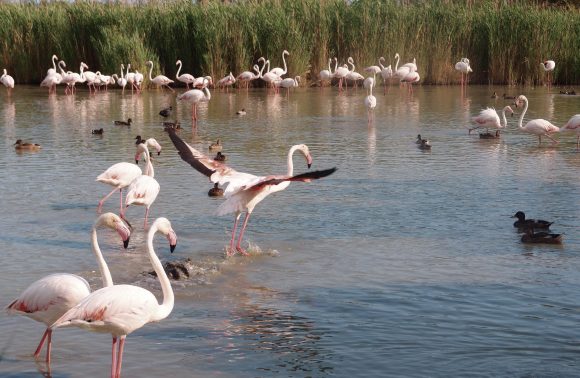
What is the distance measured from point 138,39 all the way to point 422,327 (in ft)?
79.1

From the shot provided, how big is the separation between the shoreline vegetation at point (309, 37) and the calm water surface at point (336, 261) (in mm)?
13025

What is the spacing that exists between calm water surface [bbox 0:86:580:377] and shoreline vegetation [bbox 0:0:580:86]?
13.0 meters

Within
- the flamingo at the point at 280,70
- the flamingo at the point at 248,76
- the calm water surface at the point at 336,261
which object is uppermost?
the flamingo at the point at 280,70

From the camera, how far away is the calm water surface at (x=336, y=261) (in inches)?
241

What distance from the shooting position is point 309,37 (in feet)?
100

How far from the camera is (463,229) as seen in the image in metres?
9.73

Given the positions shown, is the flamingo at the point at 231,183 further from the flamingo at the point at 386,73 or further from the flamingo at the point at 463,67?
the flamingo at the point at 463,67

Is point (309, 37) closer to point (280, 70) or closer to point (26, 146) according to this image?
point (280, 70)

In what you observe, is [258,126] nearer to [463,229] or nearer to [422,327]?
[463,229]

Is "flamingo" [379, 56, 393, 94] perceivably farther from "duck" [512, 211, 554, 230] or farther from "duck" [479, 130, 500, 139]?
"duck" [512, 211, 554, 230]

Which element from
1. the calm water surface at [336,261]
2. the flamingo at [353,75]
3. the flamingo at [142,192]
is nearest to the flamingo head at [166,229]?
the calm water surface at [336,261]

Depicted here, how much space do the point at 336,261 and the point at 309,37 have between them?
22752 mm

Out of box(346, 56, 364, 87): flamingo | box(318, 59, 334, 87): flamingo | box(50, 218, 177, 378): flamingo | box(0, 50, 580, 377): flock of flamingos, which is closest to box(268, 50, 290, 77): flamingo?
box(318, 59, 334, 87): flamingo

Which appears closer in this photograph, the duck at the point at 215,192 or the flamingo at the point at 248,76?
the duck at the point at 215,192
